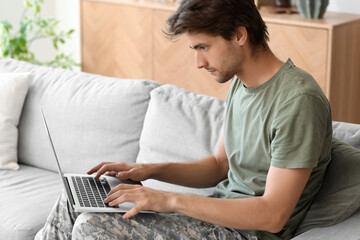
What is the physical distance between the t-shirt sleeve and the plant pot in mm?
1933

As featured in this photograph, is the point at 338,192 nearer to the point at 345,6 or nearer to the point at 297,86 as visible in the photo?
the point at 297,86

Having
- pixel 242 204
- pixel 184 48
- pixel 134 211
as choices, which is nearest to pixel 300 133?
pixel 242 204

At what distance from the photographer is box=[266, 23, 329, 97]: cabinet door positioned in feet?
11.3

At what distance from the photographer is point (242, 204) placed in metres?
1.74

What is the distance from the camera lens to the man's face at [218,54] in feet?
5.98

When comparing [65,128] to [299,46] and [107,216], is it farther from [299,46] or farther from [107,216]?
[299,46]

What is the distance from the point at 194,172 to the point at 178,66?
2.05 m

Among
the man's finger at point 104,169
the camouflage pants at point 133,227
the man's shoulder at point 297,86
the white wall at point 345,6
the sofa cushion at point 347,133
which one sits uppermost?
the white wall at point 345,6

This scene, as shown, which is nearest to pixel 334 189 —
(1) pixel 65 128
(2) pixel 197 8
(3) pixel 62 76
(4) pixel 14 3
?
(2) pixel 197 8

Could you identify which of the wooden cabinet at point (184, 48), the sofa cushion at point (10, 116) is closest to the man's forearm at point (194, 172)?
the sofa cushion at point (10, 116)

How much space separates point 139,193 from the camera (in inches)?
70.4

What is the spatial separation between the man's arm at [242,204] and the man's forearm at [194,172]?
0.96ft

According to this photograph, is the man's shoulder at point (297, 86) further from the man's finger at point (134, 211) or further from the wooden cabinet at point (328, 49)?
the wooden cabinet at point (328, 49)

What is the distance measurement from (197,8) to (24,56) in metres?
2.79
